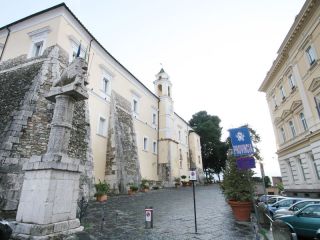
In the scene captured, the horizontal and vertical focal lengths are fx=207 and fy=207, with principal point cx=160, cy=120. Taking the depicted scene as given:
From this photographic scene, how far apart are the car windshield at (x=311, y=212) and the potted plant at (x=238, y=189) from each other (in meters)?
1.69

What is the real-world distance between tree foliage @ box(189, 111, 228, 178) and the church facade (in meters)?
19.0

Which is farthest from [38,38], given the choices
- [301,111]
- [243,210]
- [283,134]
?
[283,134]

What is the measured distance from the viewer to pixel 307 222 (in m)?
6.76

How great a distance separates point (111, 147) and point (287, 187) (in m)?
17.4

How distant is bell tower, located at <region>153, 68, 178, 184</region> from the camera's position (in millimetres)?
26950

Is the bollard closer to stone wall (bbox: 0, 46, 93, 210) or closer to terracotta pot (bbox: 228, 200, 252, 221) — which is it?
terracotta pot (bbox: 228, 200, 252, 221)

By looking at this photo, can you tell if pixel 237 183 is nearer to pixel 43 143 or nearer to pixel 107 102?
pixel 43 143

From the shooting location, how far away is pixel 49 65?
13414 millimetres

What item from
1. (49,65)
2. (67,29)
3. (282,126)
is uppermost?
(67,29)

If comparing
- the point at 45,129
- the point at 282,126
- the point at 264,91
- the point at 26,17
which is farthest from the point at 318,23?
the point at 26,17

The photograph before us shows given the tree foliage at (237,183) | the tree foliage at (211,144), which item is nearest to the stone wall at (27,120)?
the tree foliage at (237,183)

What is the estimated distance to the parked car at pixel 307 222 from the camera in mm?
6518

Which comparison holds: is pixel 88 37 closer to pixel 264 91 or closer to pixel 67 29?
pixel 67 29

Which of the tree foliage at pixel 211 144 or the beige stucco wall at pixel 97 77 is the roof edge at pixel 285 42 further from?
the tree foliage at pixel 211 144
